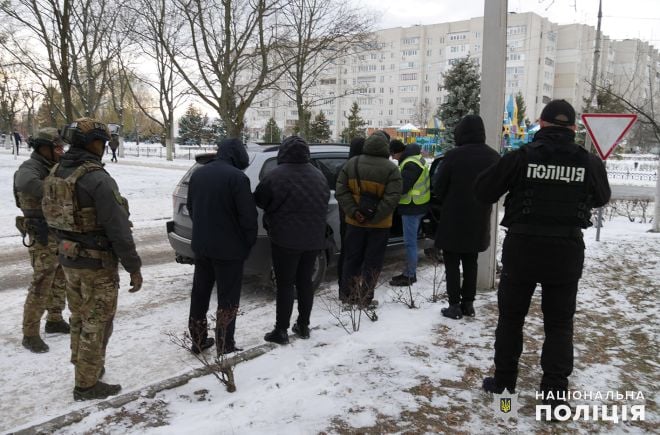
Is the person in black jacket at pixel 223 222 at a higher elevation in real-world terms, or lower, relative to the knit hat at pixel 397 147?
lower

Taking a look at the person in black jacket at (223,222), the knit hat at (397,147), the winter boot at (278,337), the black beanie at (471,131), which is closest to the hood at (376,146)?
the black beanie at (471,131)

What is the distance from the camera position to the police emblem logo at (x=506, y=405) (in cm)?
328

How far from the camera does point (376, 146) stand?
5.12 m

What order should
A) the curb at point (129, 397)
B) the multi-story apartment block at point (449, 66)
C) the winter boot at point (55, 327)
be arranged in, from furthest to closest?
the multi-story apartment block at point (449, 66) < the winter boot at point (55, 327) < the curb at point (129, 397)

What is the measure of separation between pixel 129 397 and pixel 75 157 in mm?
1643

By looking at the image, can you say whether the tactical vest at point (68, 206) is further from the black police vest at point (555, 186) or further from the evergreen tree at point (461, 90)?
the evergreen tree at point (461, 90)

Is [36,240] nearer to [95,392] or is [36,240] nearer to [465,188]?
[95,392]

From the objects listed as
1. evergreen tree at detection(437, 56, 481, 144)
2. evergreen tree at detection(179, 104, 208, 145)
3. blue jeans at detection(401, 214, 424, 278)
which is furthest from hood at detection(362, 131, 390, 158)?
evergreen tree at detection(179, 104, 208, 145)

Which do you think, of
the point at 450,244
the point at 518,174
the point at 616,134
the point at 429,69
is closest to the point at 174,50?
the point at 616,134

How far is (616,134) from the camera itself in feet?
27.3

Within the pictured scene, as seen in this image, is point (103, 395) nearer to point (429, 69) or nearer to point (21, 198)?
point (21, 198)

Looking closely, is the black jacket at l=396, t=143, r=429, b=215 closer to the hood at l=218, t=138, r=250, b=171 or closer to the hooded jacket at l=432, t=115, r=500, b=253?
the hooded jacket at l=432, t=115, r=500, b=253

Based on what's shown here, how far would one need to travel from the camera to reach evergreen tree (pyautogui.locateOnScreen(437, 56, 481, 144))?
30125 millimetres

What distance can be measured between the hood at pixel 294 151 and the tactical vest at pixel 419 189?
1.95 metres
